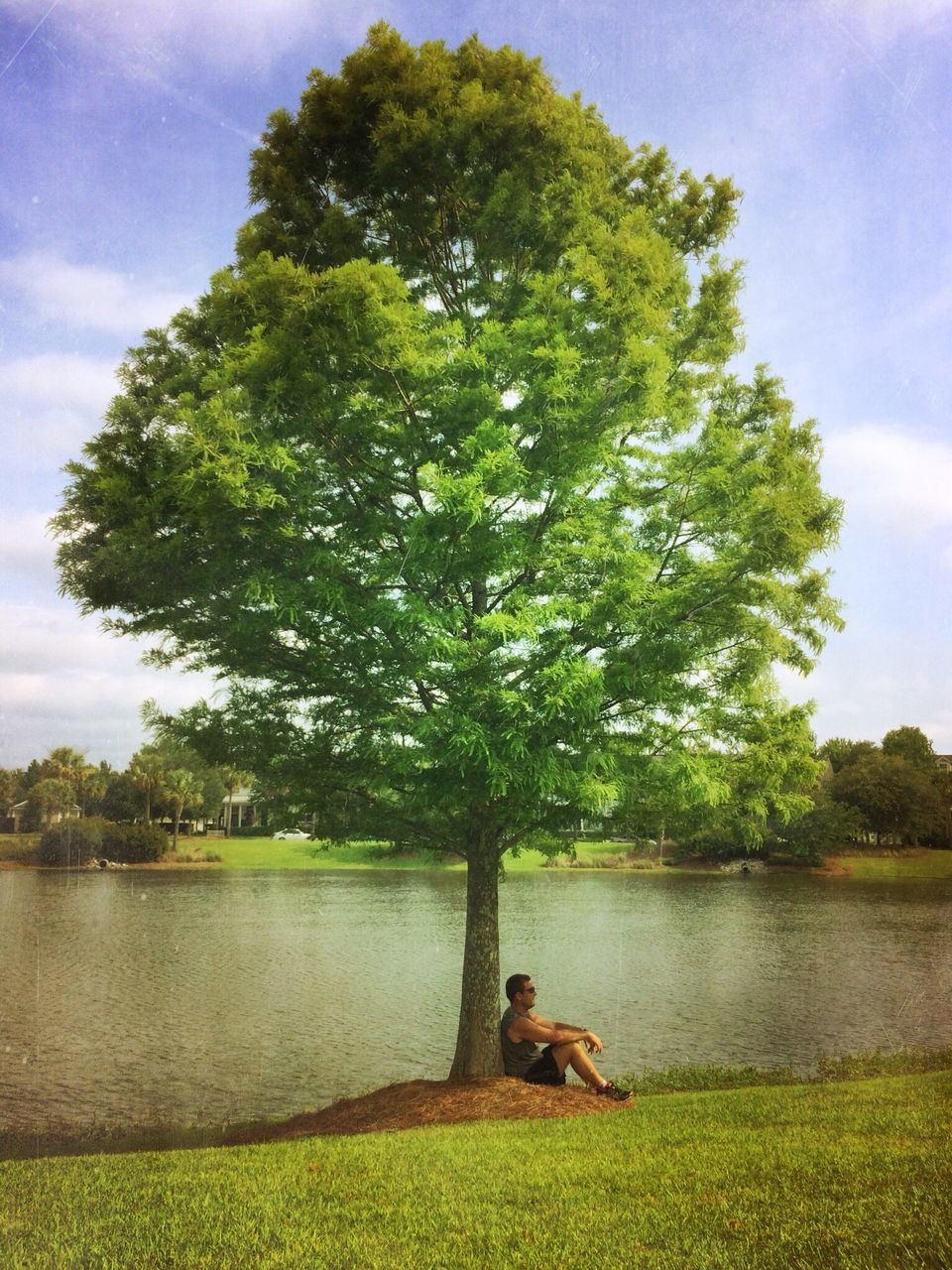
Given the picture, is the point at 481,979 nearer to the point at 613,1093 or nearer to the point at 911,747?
the point at 613,1093

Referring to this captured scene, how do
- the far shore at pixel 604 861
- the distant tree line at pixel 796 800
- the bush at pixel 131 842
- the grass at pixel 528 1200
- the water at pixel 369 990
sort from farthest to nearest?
the bush at pixel 131 842, the far shore at pixel 604 861, the water at pixel 369 990, the distant tree line at pixel 796 800, the grass at pixel 528 1200

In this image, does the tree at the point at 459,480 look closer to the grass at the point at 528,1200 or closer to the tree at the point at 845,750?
the grass at the point at 528,1200

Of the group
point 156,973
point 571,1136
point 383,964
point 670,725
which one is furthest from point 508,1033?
point 156,973

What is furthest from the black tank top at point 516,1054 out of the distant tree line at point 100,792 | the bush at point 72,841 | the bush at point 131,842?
the bush at point 131,842

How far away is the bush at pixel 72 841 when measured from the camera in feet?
178

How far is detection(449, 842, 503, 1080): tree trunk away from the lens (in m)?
10.4

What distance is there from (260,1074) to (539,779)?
27.7 feet

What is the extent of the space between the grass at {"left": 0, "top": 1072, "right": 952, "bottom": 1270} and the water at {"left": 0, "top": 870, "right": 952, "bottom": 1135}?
5245mm

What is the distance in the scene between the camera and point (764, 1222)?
4523 mm

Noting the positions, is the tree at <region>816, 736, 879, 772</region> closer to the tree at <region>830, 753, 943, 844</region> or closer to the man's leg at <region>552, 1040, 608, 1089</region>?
the tree at <region>830, 753, 943, 844</region>

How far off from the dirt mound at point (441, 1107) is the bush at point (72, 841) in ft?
165

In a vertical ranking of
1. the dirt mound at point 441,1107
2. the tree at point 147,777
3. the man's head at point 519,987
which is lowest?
the dirt mound at point 441,1107

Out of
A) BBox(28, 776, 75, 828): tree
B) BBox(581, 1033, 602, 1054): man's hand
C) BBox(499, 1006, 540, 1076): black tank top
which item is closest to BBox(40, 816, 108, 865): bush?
BBox(28, 776, 75, 828): tree

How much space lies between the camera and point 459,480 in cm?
806
